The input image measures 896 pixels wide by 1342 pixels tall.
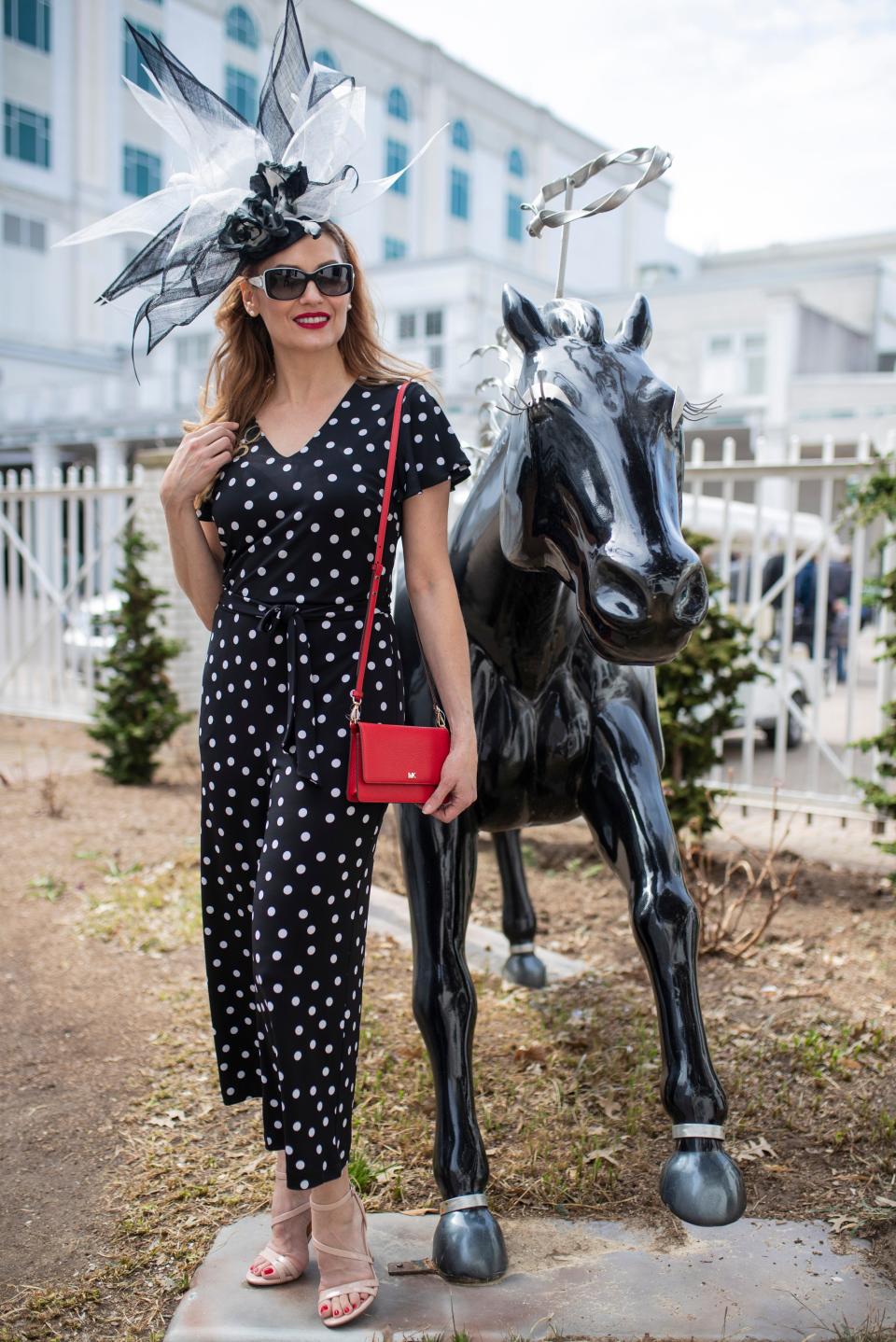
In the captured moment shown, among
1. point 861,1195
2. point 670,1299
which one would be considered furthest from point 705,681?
point 670,1299

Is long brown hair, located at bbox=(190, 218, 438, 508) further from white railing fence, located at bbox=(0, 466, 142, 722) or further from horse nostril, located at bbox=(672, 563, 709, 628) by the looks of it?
white railing fence, located at bbox=(0, 466, 142, 722)

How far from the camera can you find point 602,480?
192 centimetres

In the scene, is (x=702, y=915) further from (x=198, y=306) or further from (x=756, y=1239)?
(x=198, y=306)

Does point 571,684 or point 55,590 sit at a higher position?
point 55,590

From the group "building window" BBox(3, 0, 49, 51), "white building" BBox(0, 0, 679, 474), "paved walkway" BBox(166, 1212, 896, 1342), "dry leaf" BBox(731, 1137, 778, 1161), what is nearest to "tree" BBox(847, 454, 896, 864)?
"dry leaf" BBox(731, 1137, 778, 1161)

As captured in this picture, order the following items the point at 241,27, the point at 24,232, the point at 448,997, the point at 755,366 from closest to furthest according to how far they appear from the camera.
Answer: the point at 448,997, the point at 755,366, the point at 24,232, the point at 241,27

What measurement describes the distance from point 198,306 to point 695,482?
5127 mm

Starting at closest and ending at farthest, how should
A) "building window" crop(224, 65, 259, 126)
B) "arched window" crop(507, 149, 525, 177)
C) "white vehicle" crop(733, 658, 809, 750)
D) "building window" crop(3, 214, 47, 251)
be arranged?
"white vehicle" crop(733, 658, 809, 750)
"building window" crop(3, 214, 47, 251)
"building window" crop(224, 65, 259, 126)
"arched window" crop(507, 149, 525, 177)

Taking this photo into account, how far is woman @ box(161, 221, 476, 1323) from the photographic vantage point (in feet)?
6.76

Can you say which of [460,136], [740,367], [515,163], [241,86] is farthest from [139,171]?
[740,367]

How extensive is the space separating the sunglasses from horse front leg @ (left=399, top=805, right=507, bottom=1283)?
110cm

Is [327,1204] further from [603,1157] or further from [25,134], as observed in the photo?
[25,134]

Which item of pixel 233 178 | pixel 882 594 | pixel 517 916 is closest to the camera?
pixel 233 178

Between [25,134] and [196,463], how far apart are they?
109 ft
